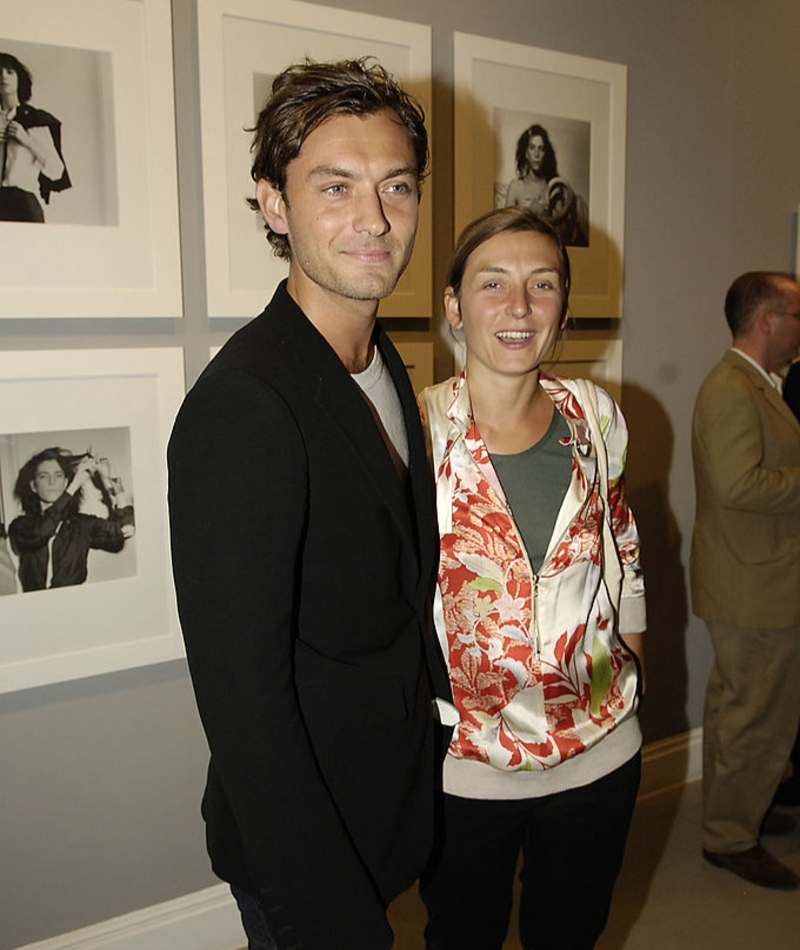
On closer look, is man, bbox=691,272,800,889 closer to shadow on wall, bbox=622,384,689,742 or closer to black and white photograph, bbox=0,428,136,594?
shadow on wall, bbox=622,384,689,742

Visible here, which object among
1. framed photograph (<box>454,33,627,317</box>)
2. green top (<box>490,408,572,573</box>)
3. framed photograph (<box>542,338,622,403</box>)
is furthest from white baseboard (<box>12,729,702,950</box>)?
framed photograph (<box>454,33,627,317</box>)

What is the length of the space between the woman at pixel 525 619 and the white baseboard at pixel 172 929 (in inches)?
33.6

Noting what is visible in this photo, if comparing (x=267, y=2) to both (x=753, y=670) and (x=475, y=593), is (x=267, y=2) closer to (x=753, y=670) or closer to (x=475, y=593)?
(x=475, y=593)

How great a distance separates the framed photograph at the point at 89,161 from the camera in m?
1.66

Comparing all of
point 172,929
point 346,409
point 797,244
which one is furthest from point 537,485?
point 797,244

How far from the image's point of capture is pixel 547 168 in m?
2.36

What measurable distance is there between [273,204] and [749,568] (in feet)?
5.64

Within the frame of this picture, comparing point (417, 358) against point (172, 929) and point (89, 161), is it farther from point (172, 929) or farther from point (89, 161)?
point (172, 929)

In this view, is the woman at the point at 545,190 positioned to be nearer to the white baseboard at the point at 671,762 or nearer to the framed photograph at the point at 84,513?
the framed photograph at the point at 84,513

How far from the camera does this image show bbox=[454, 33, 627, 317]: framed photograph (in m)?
2.21

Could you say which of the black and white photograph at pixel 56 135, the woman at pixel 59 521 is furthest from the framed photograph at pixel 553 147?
the woman at pixel 59 521

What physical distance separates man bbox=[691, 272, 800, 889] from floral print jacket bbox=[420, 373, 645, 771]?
102 centimetres

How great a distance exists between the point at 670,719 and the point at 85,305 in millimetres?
2275

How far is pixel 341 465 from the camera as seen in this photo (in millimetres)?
980
